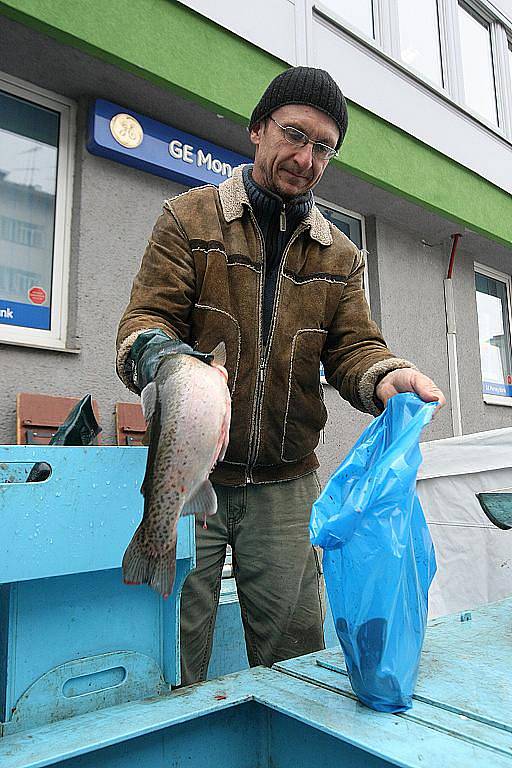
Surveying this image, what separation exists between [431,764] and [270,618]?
3.20 feet

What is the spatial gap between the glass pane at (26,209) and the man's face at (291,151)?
1976mm

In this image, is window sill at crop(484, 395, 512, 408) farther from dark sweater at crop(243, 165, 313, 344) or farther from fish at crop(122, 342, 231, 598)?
fish at crop(122, 342, 231, 598)

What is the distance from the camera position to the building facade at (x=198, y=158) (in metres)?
3.39

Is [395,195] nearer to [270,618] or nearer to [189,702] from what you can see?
[270,618]

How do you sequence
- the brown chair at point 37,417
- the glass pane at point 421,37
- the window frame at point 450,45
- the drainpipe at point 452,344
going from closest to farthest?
the brown chair at point 37,417 → the window frame at point 450,45 → the glass pane at point 421,37 → the drainpipe at point 452,344

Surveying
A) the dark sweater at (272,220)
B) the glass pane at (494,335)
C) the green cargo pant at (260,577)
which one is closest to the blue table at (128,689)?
the green cargo pant at (260,577)

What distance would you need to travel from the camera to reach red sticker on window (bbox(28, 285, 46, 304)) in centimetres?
343

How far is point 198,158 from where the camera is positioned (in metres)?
4.07

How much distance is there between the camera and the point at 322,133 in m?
1.78

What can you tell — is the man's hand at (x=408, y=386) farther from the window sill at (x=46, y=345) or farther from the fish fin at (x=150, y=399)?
the window sill at (x=46, y=345)

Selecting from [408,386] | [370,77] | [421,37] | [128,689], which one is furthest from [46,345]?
[421,37]

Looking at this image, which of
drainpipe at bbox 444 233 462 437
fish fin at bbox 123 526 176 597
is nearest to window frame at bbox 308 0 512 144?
drainpipe at bbox 444 233 462 437

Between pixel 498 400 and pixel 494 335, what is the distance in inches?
32.2

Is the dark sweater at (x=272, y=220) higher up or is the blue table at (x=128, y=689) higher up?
the dark sweater at (x=272, y=220)
